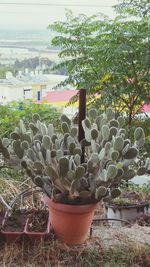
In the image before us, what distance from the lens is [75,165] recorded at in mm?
924

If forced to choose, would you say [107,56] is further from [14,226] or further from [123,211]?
[14,226]

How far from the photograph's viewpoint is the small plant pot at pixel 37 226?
101 centimetres

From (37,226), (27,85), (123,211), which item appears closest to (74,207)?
(37,226)

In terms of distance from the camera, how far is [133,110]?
8.14 ft

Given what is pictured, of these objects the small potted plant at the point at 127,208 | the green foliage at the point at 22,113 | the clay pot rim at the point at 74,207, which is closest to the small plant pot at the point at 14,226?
the clay pot rim at the point at 74,207

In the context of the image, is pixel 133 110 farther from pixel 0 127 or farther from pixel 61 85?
pixel 0 127

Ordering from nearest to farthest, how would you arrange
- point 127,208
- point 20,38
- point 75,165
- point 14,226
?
point 75,165, point 14,226, point 127,208, point 20,38

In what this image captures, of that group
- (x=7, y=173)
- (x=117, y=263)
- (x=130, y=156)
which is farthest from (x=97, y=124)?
(x=7, y=173)

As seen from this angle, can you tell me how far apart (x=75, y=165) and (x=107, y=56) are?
1408 millimetres

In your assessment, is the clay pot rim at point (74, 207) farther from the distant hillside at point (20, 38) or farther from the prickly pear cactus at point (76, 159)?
the distant hillside at point (20, 38)

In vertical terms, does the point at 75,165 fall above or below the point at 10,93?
below

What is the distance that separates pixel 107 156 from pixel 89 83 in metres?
1.46

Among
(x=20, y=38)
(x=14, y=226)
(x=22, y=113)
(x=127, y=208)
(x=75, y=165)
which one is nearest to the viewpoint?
(x=75, y=165)

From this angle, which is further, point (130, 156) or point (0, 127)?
point (0, 127)
